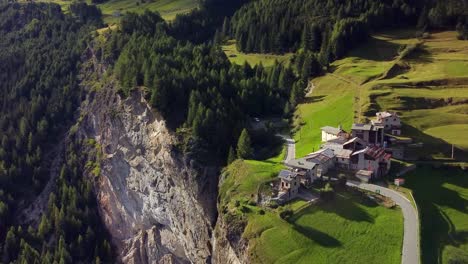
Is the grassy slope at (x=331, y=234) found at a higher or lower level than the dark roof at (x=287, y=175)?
lower

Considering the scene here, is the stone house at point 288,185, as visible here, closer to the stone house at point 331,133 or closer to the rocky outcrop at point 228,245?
the rocky outcrop at point 228,245

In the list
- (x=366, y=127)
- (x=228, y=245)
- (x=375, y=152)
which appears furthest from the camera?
(x=366, y=127)

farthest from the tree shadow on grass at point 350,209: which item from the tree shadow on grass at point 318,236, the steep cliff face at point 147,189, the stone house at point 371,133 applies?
the steep cliff face at point 147,189

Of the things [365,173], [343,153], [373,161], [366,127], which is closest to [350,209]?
[365,173]

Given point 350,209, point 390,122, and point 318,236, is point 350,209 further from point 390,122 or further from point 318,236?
point 390,122

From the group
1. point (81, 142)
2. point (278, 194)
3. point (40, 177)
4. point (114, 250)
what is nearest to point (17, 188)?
point (40, 177)

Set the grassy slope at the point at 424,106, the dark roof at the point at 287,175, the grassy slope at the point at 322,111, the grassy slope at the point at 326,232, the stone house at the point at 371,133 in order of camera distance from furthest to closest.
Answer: the grassy slope at the point at 322,111, the stone house at the point at 371,133, the dark roof at the point at 287,175, the grassy slope at the point at 424,106, the grassy slope at the point at 326,232
